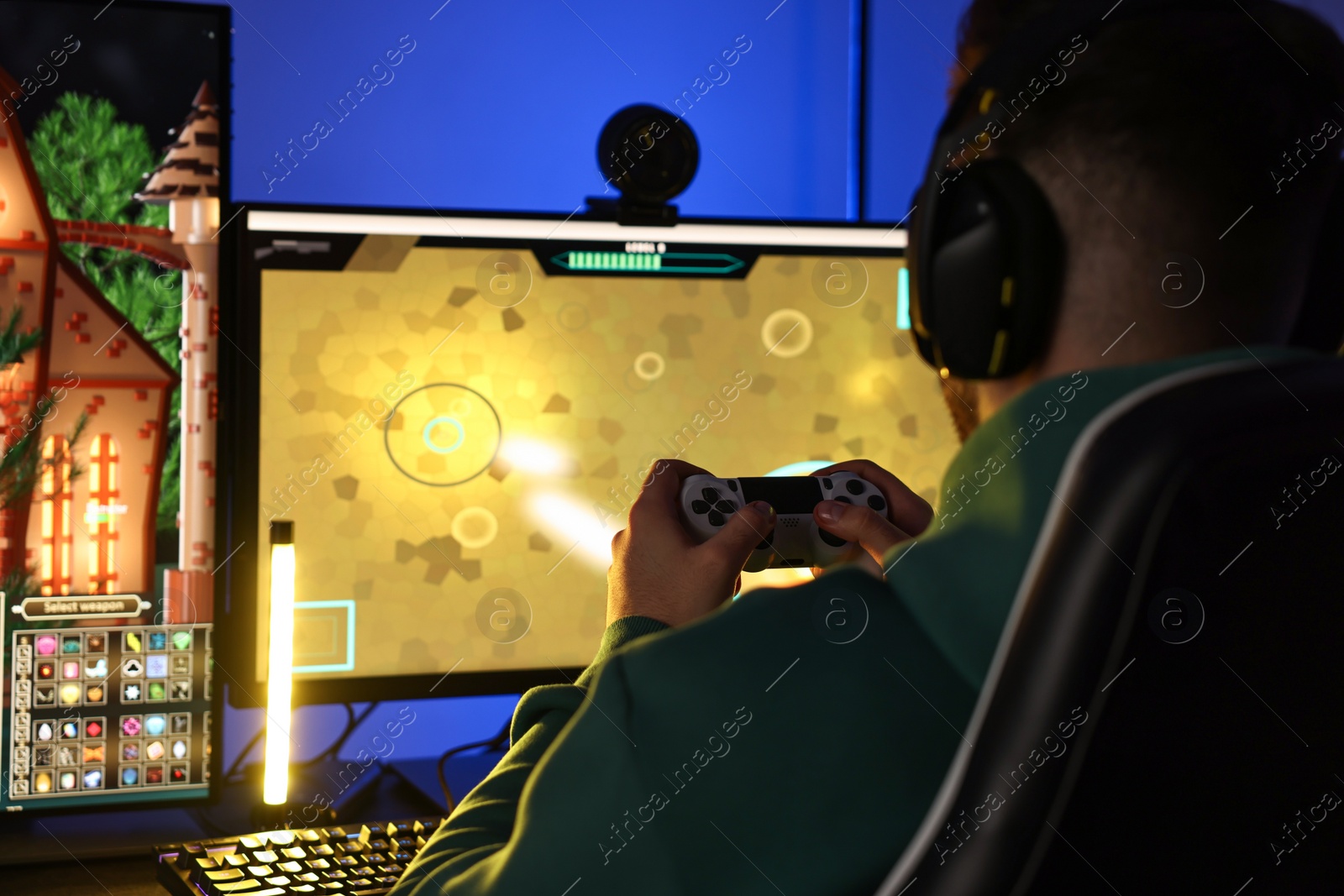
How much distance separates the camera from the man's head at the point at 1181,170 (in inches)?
17.3

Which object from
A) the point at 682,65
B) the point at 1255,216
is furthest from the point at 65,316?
the point at 1255,216

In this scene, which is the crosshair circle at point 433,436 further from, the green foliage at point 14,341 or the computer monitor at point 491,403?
the green foliage at point 14,341

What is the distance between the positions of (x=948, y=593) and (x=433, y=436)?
2.69 feet

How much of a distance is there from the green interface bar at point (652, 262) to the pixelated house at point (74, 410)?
1.46 ft

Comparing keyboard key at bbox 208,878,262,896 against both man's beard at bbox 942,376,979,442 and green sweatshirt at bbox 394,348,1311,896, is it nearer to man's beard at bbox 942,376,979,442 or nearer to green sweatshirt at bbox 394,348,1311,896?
green sweatshirt at bbox 394,348,1311,896

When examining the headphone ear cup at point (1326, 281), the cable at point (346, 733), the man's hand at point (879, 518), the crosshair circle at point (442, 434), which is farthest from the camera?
the cable at point (346, 733)

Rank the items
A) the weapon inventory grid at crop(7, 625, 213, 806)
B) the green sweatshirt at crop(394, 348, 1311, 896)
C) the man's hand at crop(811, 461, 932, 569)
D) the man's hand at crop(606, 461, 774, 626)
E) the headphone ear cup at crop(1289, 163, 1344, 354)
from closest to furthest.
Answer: the green sweatshirt at crop(394, 348, 1311, 896), the headphone ear cup at crop(1289, 163, 1344, 354), the man's hand at crop(606, 461, 774, 626), the man's hand at crop(811, 461, 932, 569), the weapon inventory grid at crop(7, 625, 213, 806)

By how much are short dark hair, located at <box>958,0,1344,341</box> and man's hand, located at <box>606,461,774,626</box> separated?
0.27 metres

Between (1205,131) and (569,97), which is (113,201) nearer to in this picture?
(569,97)

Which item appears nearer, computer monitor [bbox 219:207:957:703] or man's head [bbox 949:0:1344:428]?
man's head [bbox 949:0:1344:428]

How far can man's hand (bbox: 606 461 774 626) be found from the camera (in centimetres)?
61

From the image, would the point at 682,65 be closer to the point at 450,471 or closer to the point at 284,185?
the point at 284,185

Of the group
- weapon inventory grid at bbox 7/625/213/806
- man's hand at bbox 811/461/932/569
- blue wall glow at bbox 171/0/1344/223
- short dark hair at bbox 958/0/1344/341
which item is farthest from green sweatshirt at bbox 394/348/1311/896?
blue wall glow at bbox 171/0/1344/223

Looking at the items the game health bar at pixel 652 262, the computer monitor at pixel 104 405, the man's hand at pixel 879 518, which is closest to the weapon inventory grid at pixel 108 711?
the computer monitor at pixel 104 405
